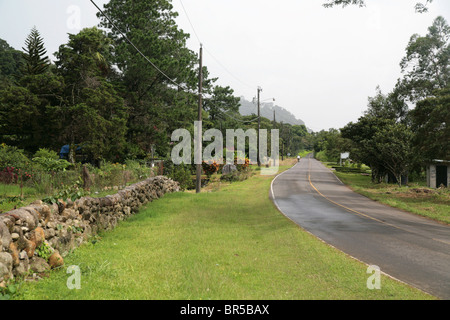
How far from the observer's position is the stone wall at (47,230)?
5.36 m

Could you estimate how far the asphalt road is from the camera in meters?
6.82

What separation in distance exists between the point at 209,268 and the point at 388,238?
6.57 m

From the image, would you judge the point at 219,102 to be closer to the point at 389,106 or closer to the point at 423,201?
the point at 389,106

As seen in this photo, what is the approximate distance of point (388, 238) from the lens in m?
10.2

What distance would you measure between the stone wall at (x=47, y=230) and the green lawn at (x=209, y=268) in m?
0.30

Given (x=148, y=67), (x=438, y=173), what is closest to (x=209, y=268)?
(x=148, y=67)

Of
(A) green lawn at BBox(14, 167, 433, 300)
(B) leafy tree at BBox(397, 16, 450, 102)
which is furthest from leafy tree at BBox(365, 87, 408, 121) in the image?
(A) green lawn at BBox(14, 167, 433, 300)

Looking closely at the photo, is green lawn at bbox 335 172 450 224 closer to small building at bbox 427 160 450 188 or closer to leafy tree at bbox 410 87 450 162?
leafy tree at bbox 410 87 450 162

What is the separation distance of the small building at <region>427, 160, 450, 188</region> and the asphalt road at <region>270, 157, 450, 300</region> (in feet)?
51.2

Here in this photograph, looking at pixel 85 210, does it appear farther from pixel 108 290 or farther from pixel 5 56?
pixel 5 56

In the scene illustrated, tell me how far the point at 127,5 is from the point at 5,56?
36.0m

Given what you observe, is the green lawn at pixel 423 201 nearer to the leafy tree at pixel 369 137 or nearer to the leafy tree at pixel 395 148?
the leafy tree at pixel 395 148

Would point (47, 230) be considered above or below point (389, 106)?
below

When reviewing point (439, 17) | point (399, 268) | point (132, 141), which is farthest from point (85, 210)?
point (439, 17)
